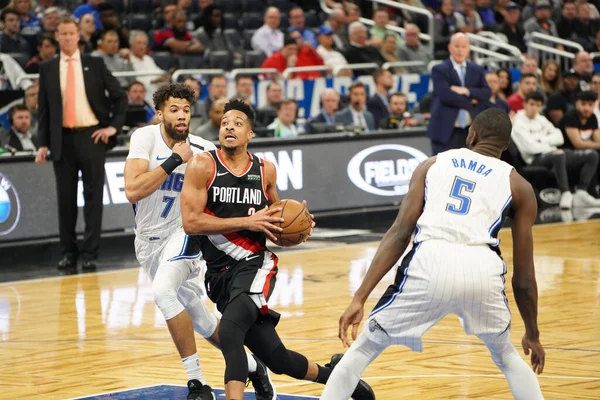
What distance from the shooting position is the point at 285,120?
49.0 feet

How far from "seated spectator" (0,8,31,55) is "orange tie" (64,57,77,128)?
415 cm

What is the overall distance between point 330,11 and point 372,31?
0.94 meters

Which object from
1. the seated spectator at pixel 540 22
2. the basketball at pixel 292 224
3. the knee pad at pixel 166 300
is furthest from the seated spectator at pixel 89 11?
the basketball at pixel 292 224

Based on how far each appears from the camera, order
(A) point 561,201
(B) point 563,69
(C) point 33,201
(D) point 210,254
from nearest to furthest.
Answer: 1. (D) point 210,254
2. (C) point 33,201
3. (A) point 561,201
4. (B) point 563,69

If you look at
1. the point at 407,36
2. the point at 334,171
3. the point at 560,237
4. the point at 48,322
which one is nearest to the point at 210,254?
the point at 48,322

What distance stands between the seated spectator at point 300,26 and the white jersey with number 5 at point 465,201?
13812 millimetres

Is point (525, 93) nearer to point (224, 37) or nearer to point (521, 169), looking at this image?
point (521, 169)

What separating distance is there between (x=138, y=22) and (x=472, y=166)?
13.9 metres

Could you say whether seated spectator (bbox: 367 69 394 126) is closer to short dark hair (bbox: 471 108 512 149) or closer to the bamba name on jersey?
the bamba name on jersey

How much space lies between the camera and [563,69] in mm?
21500

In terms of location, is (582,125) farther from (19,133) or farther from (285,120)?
(19,133)

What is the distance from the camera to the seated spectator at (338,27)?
19.2 m

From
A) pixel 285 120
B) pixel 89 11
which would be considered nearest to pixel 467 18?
pixel 89 11

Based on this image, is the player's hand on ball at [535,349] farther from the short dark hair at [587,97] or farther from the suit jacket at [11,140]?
the short dark hair at [587,97]
